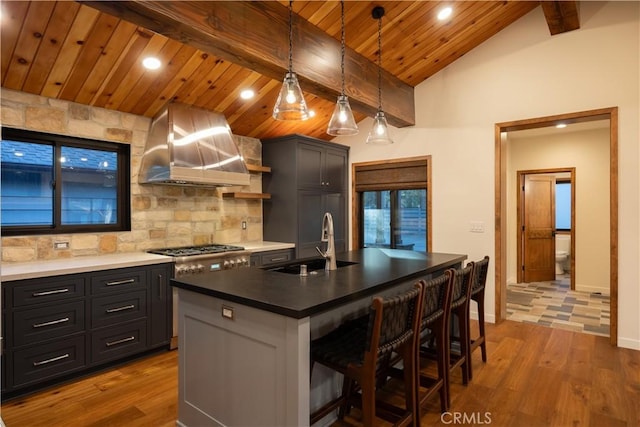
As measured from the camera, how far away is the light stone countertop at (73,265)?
8.45 ft

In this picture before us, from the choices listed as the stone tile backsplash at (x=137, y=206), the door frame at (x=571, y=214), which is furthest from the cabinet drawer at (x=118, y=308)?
the door frame at (x=571, y=214)

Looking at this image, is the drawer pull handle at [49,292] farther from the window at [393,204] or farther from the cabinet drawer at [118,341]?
the window at [393,204]

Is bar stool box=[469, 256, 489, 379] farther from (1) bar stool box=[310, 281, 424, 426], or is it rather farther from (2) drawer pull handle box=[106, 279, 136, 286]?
(2) drawer pull handle box=[106, 279, 136, 286]

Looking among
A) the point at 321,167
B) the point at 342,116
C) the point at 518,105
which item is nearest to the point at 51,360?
the point at 342,116

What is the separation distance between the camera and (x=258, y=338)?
1.76 meters

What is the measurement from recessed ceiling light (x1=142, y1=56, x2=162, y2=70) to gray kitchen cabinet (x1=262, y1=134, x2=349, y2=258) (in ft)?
6.34

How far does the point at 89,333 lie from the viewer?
2.90m

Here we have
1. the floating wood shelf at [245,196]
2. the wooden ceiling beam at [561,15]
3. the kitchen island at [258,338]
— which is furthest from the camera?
the floating wood shelf at [245,196]

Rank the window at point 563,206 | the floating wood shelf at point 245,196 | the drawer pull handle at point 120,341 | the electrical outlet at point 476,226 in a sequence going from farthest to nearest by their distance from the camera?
the window at point 563,206 → the floating wood shelf at point 245,196 → the electrical outlet at point 476,226 → the drawer pull handle at point 120,341

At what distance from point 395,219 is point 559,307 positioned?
2432mm

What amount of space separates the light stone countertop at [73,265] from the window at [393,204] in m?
2.99

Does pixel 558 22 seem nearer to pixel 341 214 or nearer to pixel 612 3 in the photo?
pixel 612 3

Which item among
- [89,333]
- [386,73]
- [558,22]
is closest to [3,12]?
[89,333]

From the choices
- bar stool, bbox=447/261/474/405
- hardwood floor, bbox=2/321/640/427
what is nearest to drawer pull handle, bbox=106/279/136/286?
hardwood floor, bbox=2/321/640/427
